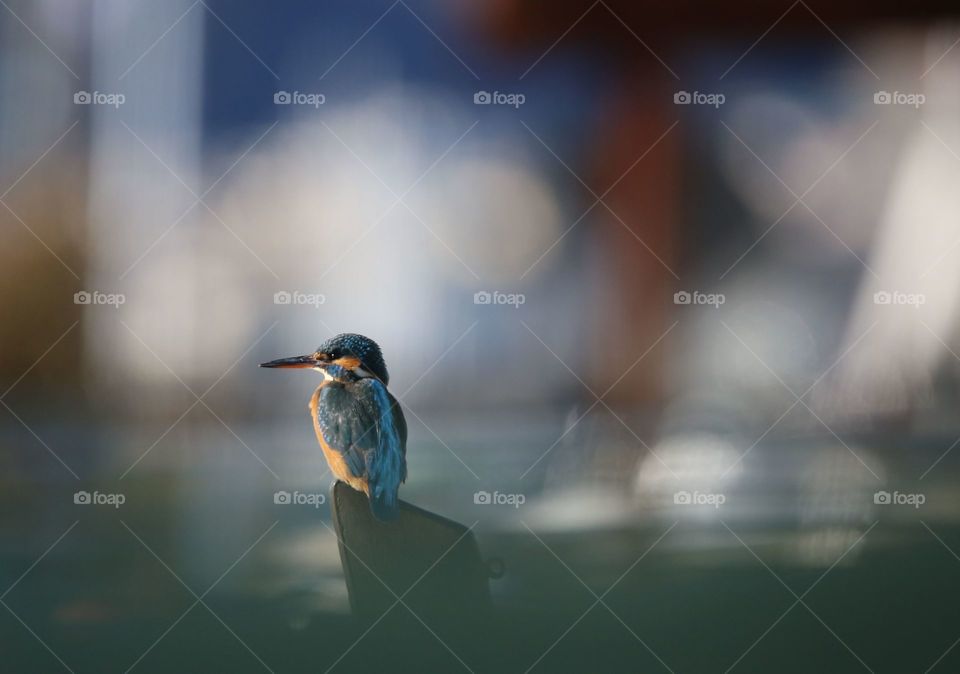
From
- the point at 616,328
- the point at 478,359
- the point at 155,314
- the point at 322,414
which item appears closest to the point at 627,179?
the point at 616,328

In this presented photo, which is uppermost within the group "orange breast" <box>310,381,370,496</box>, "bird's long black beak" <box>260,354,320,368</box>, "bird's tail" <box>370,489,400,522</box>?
"bird's long black beak" <box>260,354,320,368</box>

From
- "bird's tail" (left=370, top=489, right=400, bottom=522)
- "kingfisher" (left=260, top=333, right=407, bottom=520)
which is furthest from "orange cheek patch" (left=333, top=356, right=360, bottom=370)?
"bird's tail" (left=370, top=489, right=400, bottom=522)

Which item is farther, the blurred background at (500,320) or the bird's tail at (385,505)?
the blurred background at (500,320)

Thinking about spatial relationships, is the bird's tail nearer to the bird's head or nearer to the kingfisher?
the kingfisher

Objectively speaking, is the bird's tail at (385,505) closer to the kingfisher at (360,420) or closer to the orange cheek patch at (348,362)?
the kingfisher at (360,420)

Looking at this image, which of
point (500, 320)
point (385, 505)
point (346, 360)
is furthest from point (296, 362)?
point (500, 320)

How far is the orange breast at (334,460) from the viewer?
258 cm

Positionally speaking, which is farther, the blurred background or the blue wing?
the blurred background

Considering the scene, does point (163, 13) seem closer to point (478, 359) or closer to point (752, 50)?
point (478, 359)

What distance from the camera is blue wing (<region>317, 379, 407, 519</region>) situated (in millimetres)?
2578

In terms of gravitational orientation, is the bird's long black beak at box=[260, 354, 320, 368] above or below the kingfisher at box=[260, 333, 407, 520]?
above

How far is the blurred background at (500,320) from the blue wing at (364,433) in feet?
0.37

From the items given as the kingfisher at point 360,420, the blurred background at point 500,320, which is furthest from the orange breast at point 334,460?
the blurred background at point 500,320

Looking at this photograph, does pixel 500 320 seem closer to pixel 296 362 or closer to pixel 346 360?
pixel 346 360
